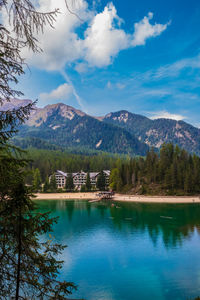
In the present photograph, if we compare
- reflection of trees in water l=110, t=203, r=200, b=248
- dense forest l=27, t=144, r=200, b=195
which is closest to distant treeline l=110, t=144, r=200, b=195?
dense forest l=27, t=144, r=200, b=195

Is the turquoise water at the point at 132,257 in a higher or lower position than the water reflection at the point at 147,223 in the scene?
lower

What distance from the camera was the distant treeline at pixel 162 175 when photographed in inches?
3445

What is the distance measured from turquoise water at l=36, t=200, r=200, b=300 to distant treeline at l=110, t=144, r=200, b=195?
4046 centimetres

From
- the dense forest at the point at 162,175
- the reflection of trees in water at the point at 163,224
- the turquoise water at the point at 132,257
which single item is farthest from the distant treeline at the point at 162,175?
the turquoise water at the point at 132,257

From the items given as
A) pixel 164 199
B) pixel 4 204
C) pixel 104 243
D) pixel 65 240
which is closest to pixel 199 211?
pixel 164 199

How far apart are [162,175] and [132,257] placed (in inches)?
2752

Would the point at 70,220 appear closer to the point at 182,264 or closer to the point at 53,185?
the point at 182,264

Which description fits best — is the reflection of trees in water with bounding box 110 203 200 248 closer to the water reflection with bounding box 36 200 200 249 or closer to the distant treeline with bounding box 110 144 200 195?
the water reflection with bounding box 36 200 200 249

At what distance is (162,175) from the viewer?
9419 cm

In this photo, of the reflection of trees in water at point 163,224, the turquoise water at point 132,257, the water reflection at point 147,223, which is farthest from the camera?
the water reflection at point 147,223

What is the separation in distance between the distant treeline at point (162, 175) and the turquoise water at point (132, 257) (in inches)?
1593

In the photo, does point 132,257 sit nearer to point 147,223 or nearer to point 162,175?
point 147,223

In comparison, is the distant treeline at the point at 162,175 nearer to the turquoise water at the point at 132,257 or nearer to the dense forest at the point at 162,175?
the dense forest at the point at 162,175

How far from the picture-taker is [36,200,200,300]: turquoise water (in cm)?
2005
